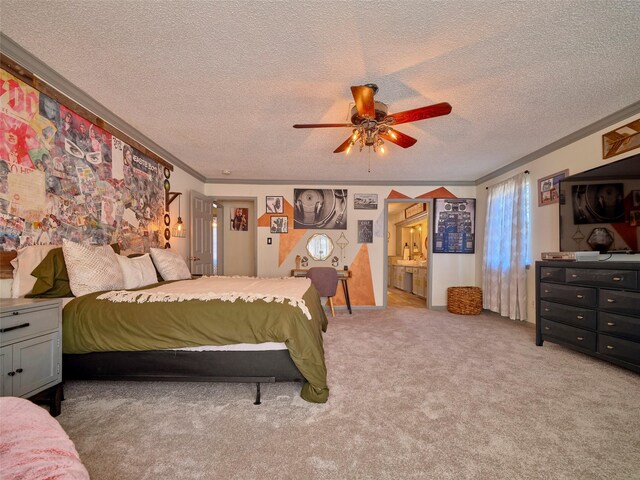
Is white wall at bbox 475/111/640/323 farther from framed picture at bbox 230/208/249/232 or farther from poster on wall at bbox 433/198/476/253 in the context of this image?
framed picture at bbox 230/208/249/232

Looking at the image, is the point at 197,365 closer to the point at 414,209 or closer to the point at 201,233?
the point at 201,233

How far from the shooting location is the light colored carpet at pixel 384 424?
1442mm

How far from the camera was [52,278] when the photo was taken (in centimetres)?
212

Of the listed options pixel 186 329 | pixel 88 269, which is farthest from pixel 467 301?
pixel 88 269

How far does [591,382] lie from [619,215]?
4.93 ft

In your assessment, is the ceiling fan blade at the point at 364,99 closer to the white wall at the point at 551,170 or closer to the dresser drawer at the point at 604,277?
the dresser drawer at the point at 604,277

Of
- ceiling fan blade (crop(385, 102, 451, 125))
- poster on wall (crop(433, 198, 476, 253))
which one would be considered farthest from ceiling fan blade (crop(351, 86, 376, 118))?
poster on wall (crop(433, 198, 476, 253))

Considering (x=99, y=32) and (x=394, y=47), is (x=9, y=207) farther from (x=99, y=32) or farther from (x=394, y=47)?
(x=394, y=47)

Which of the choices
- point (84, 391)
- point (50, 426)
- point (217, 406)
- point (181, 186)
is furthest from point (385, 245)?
point (50, 426)

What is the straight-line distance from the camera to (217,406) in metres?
2.00

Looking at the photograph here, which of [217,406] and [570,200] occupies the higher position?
[570,200]

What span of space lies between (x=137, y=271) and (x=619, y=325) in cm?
426

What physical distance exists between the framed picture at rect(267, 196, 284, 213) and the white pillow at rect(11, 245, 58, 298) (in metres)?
3.68

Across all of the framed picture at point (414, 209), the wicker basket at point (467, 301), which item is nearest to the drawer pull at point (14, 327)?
the wicker basket at point (467, 301)
